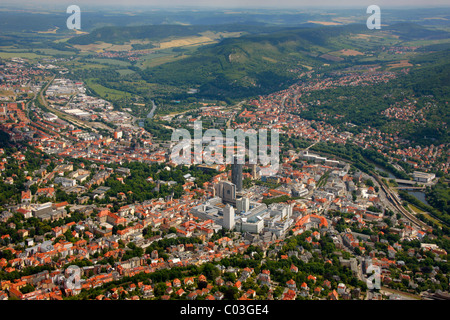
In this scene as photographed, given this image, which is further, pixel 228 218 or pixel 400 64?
pixel 400 64

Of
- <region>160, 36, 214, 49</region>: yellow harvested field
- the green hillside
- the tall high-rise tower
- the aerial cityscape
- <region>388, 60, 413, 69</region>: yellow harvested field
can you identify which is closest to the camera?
the aerial cityscape

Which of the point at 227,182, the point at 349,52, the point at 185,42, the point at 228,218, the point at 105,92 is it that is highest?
the point at 185,42

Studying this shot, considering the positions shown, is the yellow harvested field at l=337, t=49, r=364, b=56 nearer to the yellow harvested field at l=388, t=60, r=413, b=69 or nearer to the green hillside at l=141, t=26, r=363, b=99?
the green hillside at l=141, t=26, r=363, b=99

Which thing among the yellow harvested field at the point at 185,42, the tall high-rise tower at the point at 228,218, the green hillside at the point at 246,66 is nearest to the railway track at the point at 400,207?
the tall high-rise tower at the point at 228,218

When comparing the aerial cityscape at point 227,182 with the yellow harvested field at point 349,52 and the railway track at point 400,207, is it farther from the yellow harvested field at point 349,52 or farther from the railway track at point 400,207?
the yellow harvested field at point 349,52

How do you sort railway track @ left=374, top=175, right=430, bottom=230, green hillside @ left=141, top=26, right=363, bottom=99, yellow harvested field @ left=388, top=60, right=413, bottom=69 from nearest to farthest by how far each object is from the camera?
railway track @ left=374, top=175, right=430, bottom=230 < yellow harvested field @ left=388, top=60, right=413, bottom=69 < green hillside @ left=141, top=26, right=363, bottom=99

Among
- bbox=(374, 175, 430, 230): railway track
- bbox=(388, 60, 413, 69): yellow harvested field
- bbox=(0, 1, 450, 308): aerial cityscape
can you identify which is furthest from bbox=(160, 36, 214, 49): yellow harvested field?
bbox=(374, 175, 430, 230): railway track

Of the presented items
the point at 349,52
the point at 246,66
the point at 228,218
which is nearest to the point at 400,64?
the point at 349,52

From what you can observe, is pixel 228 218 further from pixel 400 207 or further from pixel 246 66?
pixel 246 66

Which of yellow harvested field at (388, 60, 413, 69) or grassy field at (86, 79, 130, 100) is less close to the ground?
yellow harvested field at (388, 60, 413, 69)
